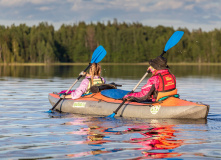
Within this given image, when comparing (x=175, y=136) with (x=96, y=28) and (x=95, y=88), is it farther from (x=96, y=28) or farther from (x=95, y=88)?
(x=96, y=28)

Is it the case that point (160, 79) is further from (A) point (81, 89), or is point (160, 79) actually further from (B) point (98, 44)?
(B) point (98, 44)

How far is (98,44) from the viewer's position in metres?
144

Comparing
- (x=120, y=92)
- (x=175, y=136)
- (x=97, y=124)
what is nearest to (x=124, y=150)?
(x=175, y=136)

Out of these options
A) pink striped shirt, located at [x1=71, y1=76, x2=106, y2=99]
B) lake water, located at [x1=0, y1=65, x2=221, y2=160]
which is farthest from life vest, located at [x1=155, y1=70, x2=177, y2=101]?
pink striped shirt, located at [x1=71, y1=76, x2=106, y2=99]

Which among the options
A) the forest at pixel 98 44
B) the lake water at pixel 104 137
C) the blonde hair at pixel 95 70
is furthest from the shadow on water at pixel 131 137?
the forest at pixel 98 44

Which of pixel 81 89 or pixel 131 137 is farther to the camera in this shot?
pixel 81 89

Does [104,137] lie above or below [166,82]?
below

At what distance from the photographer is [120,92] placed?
12.9 metres

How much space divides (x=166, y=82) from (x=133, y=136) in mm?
2758

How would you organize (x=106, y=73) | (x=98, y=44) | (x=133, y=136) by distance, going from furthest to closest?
(x=98, y=44), (x=106, y=73), (x=133, y=136)

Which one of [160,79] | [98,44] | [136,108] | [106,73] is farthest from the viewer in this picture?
[98,44]

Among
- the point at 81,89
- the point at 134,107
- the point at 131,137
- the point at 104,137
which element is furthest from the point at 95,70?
the point at 131,137

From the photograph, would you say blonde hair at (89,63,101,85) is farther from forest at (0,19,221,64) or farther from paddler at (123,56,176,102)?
forest at (0,19,221,64)

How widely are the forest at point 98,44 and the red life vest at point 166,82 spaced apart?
102 m
